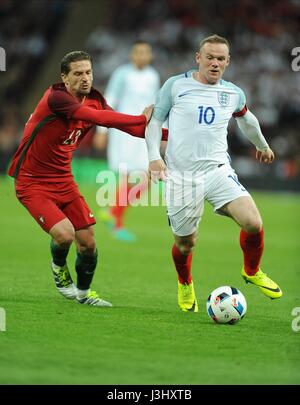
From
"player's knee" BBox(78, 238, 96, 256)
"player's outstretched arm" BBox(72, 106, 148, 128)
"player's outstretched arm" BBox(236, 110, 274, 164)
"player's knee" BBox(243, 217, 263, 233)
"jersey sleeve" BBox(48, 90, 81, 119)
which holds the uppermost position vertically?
"jersey sleeve" BBox(48, 90, 81, 119)

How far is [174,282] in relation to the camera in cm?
968

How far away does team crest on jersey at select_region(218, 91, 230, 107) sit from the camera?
25.0ft

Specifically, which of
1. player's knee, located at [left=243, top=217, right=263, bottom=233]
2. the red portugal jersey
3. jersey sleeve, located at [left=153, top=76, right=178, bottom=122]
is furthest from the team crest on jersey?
player's knee, located at [left=243, top=217, right=263, bottom=233]

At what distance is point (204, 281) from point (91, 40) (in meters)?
17.6

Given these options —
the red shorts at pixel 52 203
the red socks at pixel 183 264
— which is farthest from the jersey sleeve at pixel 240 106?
the red shorts at pixel 52 203

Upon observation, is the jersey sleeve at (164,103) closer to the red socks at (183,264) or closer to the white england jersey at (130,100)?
the red socks at (183,264)

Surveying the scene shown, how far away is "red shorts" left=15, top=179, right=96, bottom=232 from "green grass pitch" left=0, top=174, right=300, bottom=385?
29.3 inches

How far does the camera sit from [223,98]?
7.62m

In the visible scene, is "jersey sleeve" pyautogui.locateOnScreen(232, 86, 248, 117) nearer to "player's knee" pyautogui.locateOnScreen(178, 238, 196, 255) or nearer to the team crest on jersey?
the team crest on jersey

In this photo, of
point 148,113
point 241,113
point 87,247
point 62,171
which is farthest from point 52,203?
point 241,113

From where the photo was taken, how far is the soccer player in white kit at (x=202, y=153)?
7.48 m

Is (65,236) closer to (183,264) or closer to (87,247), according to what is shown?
(87,247)

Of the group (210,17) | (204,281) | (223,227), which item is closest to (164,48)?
(210,17)

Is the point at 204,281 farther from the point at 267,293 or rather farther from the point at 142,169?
the point at 142,169
